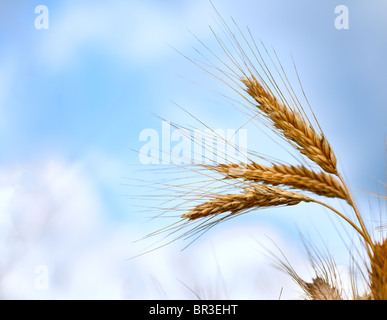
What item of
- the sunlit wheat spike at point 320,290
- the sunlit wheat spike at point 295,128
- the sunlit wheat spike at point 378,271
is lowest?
the sunlit wheat spike at point 320,290

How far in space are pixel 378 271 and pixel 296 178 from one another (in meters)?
0.44

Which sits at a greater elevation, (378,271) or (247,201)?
(247,201)

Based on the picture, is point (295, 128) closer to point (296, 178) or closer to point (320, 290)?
point (296, 178)

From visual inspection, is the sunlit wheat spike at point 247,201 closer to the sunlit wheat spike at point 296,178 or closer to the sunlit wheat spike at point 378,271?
the sunlit wheat spike at point 296,178

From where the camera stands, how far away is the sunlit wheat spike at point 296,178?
163 cm

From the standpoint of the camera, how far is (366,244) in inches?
62.1

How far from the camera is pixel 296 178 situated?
166 cm

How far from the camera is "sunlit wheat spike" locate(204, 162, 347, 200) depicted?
1.63 meters

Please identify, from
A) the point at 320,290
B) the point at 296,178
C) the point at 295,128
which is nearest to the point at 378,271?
the point at 320,290

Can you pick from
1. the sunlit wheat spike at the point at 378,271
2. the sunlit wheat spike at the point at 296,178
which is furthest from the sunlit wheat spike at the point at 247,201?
the sunlit wheat spike at the point at 378,271

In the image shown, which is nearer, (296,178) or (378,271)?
(378,271)

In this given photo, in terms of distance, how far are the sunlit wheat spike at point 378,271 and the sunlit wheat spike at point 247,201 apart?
301 millimetres
